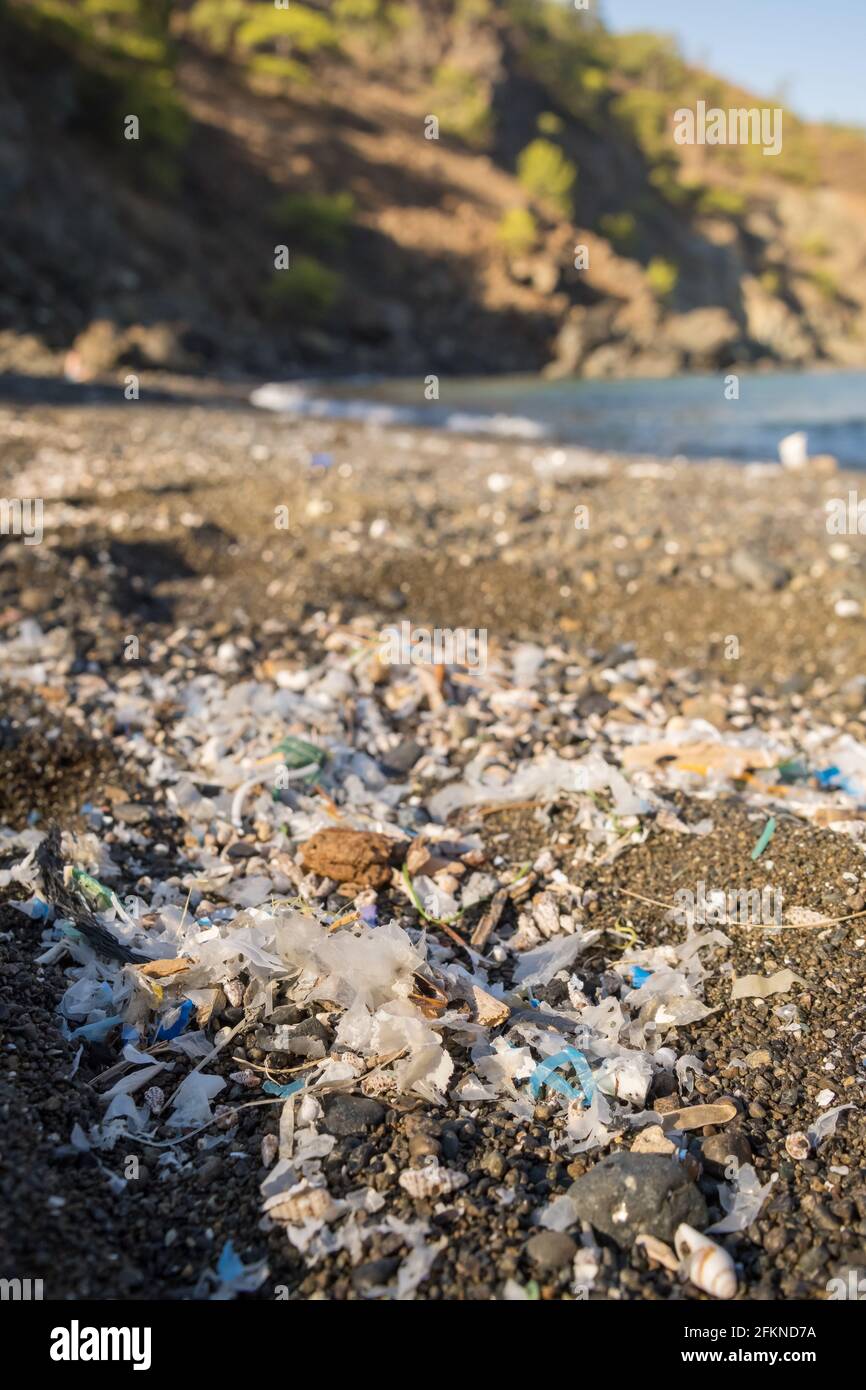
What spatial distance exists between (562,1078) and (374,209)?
176 ft

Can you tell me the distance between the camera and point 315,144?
4972cm

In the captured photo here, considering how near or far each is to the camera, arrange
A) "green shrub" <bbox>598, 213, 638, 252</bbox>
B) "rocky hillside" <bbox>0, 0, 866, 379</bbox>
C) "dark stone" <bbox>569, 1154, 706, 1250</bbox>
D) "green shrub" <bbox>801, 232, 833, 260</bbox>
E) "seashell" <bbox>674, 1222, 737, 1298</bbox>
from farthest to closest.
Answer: "green shrub" <bbox>801, 232, 833, 260</bbox>
"green shrub" <bbox>598, 213, 638, 252</bbox>
"rocky hillside" <bbox>0, 0, 866, 379</bbox>
"dark stone" <bbox>569, 1154, 706, 1250</bbox>
"seashell" <bbox>674, 1222, 737, 1298</bbox>

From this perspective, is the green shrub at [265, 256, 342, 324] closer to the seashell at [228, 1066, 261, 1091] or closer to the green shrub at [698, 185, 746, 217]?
the seashell at [228, 1066, 261, 1091]

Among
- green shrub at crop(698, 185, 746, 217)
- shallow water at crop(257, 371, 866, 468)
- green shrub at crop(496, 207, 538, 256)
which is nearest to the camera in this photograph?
shallow water at crop(257, 371, 866, 468)

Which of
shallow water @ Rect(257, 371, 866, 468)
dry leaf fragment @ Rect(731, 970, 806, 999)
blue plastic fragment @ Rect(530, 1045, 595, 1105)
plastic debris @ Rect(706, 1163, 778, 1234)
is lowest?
plastic debris @ Rect(706, 1163, 778, 1234)

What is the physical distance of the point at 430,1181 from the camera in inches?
76.1

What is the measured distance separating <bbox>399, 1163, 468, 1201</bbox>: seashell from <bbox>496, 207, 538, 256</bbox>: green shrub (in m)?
53.2

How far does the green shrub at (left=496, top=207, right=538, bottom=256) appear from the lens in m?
48.7

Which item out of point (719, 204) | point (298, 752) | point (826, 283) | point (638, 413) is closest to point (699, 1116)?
point (298, 752)

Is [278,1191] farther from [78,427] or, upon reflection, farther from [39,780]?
[78,427]

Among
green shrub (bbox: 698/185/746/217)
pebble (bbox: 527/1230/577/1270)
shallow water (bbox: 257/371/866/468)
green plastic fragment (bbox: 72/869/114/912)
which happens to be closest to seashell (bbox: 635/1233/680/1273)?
pebble (bbox: 527/1230/577/1270)

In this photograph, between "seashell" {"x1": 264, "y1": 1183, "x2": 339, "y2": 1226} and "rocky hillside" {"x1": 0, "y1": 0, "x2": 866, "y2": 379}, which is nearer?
"seashell" {"x1": 264, "y1": 1183, "x2": 339, "y2": 1226}

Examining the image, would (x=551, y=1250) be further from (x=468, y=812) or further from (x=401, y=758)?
(x=401, y=758)
